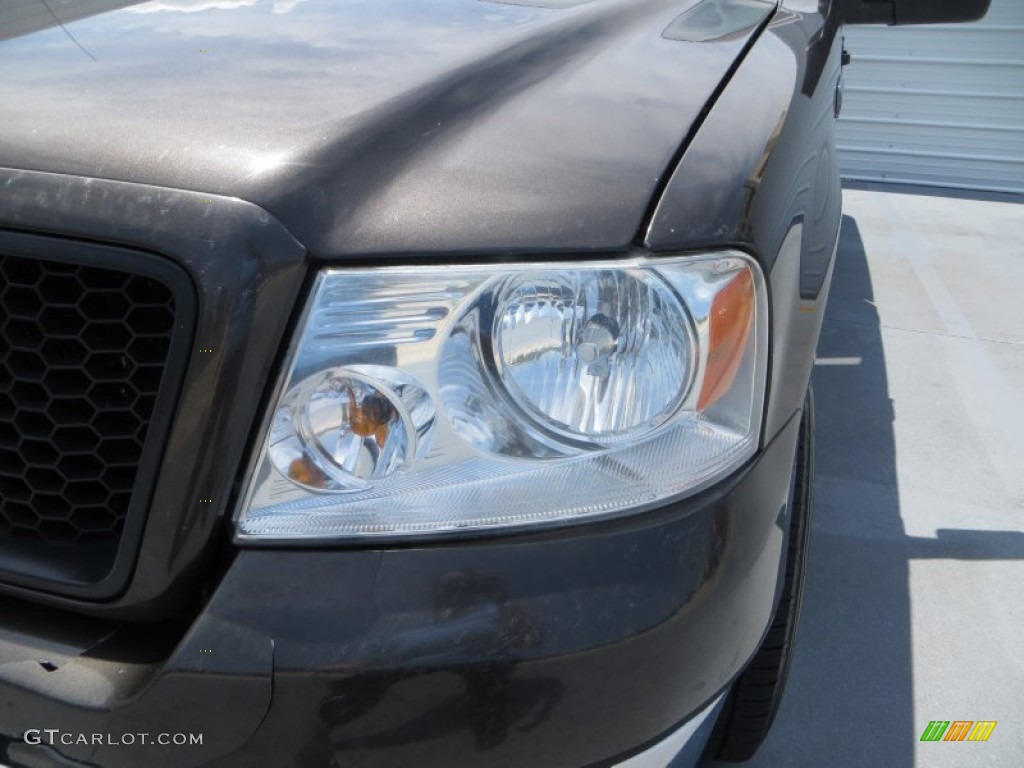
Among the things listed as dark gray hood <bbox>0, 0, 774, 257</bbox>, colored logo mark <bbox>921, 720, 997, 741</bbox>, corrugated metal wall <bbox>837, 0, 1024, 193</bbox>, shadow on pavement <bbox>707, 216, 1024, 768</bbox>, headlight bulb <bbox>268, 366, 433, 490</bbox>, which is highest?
dark gray hood <bbox>0, 0, 774, 257</bbox>

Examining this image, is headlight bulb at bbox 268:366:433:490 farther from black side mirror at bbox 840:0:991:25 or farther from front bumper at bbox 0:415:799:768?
black side mirror at bbox 840:0:991:25

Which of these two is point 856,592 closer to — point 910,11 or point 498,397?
point 910,11

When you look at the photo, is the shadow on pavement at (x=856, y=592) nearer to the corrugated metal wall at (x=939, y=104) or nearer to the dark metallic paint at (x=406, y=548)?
the dark metallic paint at (x=406, y=548)

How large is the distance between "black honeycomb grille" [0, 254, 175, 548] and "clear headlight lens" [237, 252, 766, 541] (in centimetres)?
18

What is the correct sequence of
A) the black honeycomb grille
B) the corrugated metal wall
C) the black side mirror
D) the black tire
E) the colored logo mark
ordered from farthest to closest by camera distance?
the corrugated metal wall < the black side mirror < the colored logo mark < the black tire < the black honeycomb grille

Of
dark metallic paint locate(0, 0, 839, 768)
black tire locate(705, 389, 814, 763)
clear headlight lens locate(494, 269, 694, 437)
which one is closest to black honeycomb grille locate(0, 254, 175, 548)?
dark metallic paint locate(0, 0, 839, 768)

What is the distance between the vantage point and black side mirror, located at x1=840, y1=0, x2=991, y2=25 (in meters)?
2.49

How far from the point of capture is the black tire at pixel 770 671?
5.69ft

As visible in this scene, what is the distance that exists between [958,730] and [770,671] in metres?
0.58

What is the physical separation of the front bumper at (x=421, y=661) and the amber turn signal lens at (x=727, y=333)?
0.14 meters

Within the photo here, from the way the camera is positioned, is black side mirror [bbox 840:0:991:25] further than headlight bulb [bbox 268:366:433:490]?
Yes

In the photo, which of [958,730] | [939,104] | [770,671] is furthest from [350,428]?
[939,104]

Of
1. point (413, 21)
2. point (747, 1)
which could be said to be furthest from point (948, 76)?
point (413, 21)

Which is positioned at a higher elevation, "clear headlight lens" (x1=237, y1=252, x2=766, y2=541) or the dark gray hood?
the dark gray hood
